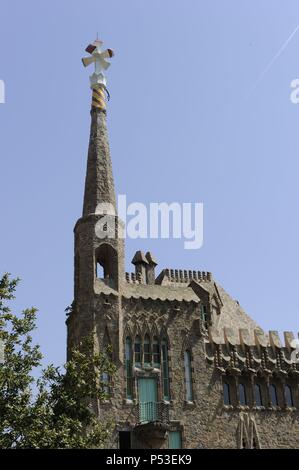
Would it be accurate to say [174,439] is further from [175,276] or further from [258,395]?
[175,276]

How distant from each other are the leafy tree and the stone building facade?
4780 mm

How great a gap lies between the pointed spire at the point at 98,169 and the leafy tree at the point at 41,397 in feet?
36.1

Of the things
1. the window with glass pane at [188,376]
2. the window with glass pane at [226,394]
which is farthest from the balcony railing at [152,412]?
the window with glass pane at [226,394]

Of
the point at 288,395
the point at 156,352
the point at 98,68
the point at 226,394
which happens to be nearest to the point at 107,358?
the point at 156,352

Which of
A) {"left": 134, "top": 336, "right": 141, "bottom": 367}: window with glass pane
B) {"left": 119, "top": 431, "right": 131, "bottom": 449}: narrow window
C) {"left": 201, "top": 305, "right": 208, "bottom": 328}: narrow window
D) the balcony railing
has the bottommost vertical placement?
{"left": 119, "top": 431, "right": 131, "bottom": 449}: narrow window

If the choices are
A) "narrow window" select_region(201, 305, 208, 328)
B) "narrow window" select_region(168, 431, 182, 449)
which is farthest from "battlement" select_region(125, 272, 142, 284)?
"narrow window" select_region(168, 431, 182, 449)

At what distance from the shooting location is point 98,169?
42.2m

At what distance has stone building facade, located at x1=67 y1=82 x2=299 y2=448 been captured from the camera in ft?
120

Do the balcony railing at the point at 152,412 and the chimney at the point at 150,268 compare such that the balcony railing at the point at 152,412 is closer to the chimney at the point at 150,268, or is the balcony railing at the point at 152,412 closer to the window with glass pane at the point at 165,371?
the window with glass pane at the point at 165,371

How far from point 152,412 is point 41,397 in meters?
9.00

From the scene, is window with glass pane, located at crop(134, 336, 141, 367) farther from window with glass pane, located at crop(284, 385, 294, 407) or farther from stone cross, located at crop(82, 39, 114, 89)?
stone cross, located at crop(82, 39, 114, 89)
